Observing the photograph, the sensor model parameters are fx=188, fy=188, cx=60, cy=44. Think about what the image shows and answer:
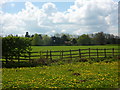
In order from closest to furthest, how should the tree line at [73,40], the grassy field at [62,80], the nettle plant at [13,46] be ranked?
the grassy field at [62,80]
the nettle plant at [13,46]
the tree line at [73,40]

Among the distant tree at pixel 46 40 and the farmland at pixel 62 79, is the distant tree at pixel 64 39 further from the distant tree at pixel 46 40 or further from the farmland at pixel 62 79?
the farmland at pixel 62 79

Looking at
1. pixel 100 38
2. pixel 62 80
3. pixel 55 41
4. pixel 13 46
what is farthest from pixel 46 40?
pixel 62 80

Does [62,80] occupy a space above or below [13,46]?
below

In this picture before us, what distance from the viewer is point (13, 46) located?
2045cm

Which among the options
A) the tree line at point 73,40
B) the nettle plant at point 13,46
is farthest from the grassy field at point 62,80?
the tree line at point 73,40

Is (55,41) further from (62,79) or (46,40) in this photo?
(62,79)

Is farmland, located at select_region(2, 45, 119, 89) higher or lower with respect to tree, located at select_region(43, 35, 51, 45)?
lower

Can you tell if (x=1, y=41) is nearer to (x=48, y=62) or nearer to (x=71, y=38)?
(x=48, y=62)

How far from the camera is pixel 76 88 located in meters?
8.49

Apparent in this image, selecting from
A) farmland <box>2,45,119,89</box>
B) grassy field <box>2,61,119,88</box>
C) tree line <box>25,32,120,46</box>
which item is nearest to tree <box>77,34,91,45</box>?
tree line <box>25,32,120,46</box>

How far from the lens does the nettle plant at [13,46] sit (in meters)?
20.1

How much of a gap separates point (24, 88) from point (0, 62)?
36.9 ft

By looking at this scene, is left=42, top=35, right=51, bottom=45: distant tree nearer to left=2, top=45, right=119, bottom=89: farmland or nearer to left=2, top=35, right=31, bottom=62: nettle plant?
left=2, top=35, right=31, bottom=62: nettle plant

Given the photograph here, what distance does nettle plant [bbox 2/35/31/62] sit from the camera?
20.1 meters
